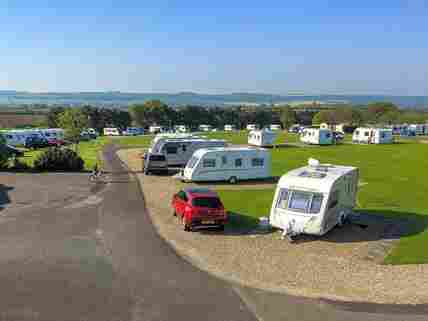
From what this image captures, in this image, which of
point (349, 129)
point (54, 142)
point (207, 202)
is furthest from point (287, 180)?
point (349, 129)

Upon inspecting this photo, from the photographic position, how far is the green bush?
34906 mm

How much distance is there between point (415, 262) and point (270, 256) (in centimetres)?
442

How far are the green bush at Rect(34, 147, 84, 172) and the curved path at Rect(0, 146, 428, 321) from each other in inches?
540

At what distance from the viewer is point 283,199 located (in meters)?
18.2

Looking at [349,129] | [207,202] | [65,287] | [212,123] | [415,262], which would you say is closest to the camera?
[65,287]

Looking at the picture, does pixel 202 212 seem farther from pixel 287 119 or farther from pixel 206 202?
pixel 287 119

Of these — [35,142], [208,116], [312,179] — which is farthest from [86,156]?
[208,116]

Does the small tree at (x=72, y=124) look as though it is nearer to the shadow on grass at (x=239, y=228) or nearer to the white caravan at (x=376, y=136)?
the shadow on grass at (x=239, y=228)

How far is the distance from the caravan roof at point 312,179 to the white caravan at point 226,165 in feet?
35.9

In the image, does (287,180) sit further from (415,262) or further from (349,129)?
(349,129)

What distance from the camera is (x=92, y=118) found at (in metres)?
91.6

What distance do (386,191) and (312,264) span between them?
1435cm

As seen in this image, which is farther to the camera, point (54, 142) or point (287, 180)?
point (54, 142)

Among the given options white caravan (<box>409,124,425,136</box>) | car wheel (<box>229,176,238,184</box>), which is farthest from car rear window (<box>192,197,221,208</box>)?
white caravan (<box>409,124,425,136</box>)
